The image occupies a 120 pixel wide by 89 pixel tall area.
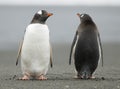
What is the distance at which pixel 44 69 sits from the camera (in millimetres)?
11961

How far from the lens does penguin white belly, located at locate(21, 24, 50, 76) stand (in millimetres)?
11727

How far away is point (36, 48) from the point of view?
11742 millimetres

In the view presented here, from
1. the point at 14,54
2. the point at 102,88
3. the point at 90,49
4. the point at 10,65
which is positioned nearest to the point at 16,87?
the point at 102,88

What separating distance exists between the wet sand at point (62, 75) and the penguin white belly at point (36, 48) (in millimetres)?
354

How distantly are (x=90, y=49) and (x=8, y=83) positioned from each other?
6.19 feet

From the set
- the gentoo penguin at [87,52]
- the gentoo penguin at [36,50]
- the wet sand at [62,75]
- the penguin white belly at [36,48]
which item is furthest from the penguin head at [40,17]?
the wet sand at [62,75]

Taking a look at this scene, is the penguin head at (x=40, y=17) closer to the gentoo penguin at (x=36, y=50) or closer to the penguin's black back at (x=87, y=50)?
the gentoo penguin at (x=36, y=50)

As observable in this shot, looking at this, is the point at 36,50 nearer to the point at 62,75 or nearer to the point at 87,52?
the point at 87,52

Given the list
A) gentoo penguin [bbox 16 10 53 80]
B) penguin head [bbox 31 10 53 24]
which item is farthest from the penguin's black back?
penguin head [bbox 31 10 53 24]

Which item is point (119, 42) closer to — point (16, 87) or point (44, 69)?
point (44, 69)

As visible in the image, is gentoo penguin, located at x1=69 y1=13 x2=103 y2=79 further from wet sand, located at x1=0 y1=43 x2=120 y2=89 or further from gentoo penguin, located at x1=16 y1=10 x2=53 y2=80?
gentoo penguin, located at x1=16 y1=10 x2=53 y2=80

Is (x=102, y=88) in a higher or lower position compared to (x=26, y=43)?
lower

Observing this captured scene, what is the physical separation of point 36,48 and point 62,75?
1.23 meters

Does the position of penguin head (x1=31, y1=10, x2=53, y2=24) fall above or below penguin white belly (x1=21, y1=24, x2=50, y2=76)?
above
